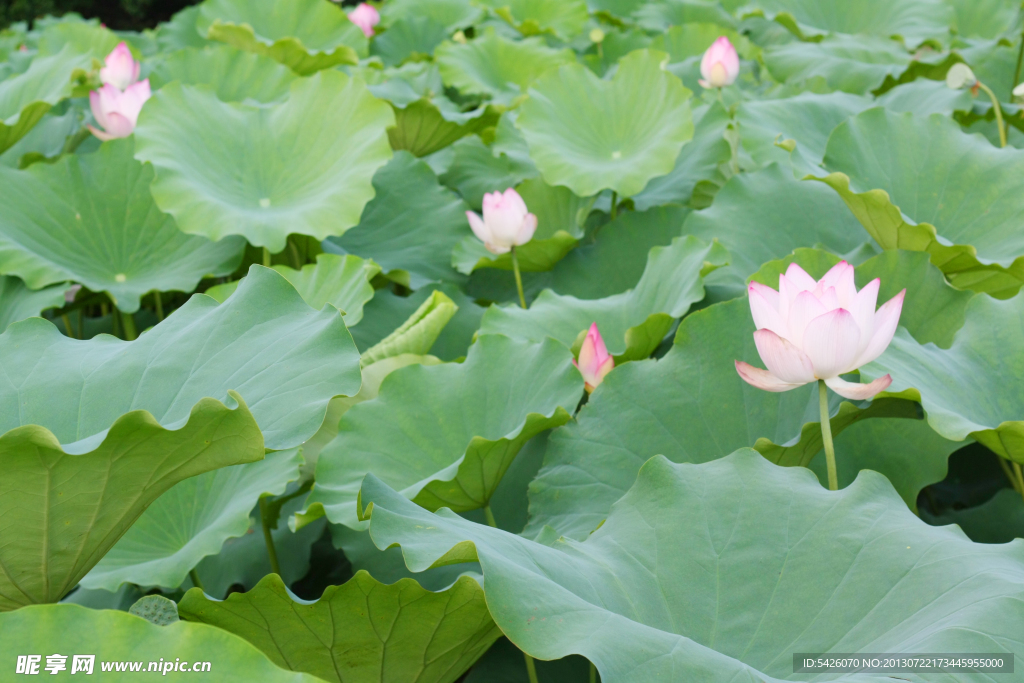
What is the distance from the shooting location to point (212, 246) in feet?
5.44

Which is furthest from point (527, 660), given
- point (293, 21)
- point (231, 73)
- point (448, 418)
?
point (293, 21)

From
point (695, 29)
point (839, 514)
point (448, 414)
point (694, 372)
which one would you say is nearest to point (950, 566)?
point (839, 514)

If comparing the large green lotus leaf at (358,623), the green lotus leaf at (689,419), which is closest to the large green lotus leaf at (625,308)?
the green lotus leaf at (689,419)

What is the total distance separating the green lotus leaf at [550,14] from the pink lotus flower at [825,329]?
251 centimetres

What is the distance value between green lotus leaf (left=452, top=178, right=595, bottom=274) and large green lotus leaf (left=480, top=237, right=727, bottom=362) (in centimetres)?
25

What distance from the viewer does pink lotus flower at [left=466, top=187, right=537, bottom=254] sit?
4.97 ft

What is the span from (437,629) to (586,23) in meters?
3.04

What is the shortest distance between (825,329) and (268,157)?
1.30 m

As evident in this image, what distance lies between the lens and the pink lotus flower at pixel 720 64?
1982mm

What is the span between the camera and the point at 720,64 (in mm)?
1982

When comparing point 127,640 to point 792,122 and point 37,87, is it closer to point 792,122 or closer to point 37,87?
point 792,122

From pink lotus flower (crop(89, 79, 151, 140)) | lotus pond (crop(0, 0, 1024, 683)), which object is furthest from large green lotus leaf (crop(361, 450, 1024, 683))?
pink lotus flower (crop(89, 79, 151, 140))

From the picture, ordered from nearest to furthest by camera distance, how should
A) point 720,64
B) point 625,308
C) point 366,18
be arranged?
point 625,308 < point 720,64 < point 366,18

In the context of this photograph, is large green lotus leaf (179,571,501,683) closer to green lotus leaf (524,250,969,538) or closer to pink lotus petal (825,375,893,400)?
green lotus leaf (524,250,969,538)
